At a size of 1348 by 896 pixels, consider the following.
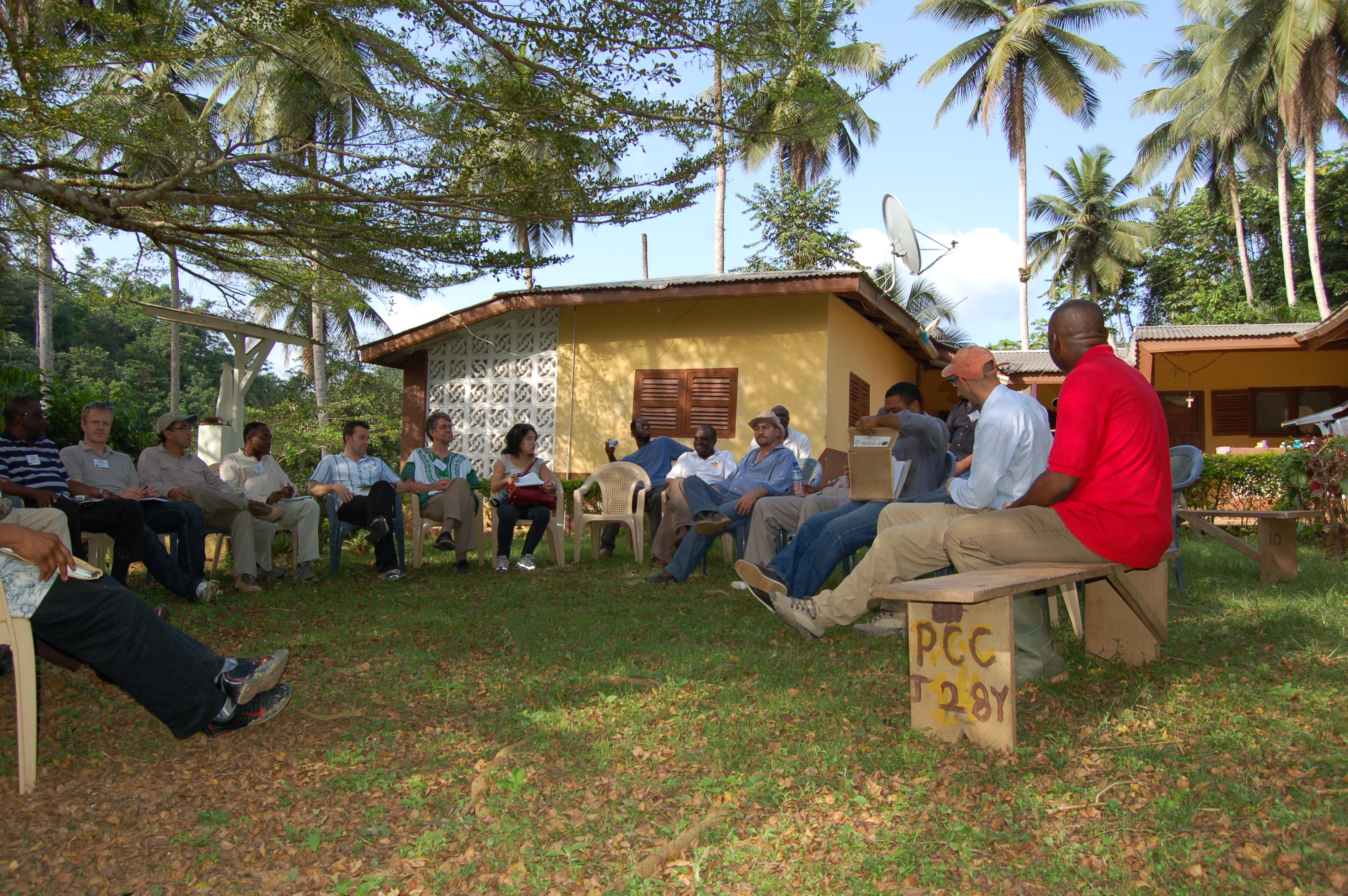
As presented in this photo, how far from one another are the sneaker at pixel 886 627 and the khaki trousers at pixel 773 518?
1.38 meters

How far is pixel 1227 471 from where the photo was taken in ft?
39.5

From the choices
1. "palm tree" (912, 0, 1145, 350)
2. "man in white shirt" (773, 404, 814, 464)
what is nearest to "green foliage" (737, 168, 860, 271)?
"palm tree" (912, 0, 1145, 350)

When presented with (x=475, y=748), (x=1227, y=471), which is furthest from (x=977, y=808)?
(x=1227, y=471)

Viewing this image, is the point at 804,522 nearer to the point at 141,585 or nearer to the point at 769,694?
the point at 769,694

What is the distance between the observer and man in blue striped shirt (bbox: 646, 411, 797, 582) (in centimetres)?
669

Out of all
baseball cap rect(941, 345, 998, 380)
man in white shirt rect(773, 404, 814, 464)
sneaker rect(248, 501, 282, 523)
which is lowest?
sneaker rect(248, 501, 282, 523)

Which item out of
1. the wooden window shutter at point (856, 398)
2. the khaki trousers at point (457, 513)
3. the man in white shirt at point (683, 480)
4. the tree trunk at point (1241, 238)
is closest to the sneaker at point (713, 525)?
the man in white shirt at point (683, 480)

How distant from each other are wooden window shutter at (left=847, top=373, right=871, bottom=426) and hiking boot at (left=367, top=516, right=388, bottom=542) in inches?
274

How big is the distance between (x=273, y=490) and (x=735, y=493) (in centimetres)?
377

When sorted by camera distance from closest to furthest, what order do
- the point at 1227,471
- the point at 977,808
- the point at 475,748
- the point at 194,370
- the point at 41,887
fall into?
the point at 41,887, the point at 977,808, the point at 475,748, the point at 1227,471, the point at 194,370

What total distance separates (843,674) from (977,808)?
1.48 m

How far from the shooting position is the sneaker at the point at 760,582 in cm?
478

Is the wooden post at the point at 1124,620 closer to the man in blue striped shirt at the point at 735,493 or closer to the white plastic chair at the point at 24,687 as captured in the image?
the man in blue striped shirt at the point at 735,493

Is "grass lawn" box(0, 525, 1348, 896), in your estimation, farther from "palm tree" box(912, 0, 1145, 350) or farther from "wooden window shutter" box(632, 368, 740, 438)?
"palm tree" box(912, 0, 1145, 350)
